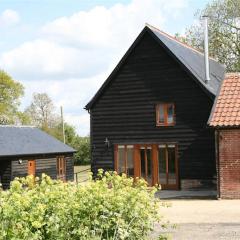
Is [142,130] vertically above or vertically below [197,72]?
below

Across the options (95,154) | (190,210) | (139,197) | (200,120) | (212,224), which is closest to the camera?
(139,197)

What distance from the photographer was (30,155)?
1353 inches

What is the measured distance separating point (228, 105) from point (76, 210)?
15.7 metres

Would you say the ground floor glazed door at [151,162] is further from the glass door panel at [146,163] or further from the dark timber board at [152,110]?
the dark timber board at [152,110]

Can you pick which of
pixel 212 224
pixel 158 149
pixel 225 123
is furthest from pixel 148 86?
pixel 212 224

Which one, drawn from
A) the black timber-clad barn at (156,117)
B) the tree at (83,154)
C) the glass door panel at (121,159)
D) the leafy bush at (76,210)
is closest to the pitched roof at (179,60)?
the black timber-clad barn at (156,117)

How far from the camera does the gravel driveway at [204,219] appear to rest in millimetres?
12773

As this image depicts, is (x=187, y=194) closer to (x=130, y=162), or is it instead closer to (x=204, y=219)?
(x=130, y=162)

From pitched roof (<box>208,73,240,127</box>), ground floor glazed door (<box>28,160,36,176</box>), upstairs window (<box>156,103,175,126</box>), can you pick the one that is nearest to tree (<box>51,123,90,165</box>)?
ground floor glazed door (<box>28,160,36,176</box>)

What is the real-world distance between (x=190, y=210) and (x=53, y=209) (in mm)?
11133

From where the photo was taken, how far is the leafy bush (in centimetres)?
676

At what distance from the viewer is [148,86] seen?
26031 millimetres

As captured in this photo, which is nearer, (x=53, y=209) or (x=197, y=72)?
(x=53, y=209)

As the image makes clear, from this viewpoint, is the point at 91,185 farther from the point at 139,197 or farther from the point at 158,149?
the point at 158,149
